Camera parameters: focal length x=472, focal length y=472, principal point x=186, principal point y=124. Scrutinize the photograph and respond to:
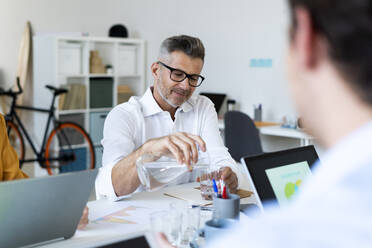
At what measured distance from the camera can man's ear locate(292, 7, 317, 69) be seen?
20.9 inches

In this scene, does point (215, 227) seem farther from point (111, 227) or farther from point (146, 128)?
point (146, 128)

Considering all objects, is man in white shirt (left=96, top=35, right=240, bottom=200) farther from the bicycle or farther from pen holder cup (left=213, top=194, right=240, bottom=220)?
the bicycle

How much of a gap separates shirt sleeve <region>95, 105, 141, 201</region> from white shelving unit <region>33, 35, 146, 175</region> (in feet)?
10.5

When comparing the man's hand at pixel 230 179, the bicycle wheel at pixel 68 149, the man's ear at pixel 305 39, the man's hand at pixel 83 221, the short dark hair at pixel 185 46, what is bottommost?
the bicycle wheel at pixel 68 149

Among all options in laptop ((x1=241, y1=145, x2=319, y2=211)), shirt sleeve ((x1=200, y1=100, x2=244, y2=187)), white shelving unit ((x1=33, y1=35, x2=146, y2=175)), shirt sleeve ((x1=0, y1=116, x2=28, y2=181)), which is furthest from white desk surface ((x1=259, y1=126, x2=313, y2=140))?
shirt sleeve ((x1=0, y1=116, x2=28, y2=181))

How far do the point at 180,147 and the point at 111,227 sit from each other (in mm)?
336

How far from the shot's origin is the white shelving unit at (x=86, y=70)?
5.14 meters

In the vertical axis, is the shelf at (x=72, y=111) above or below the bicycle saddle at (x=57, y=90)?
below

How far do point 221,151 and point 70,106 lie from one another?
3.35 m

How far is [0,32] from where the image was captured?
5953mm

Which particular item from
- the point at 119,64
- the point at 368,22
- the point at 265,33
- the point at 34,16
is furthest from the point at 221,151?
the point at 34,16

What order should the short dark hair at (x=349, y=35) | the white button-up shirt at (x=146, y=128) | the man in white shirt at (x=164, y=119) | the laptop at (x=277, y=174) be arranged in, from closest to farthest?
the short dark hair at (x=349, y=35), the laptop at (x=277, y=174), the man in white shirt at (x=164, y=119), the white button-up shirt at (x=146, y=128)

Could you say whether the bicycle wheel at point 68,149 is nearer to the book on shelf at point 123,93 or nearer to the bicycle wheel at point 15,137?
the bicycle wheel at point 15,137

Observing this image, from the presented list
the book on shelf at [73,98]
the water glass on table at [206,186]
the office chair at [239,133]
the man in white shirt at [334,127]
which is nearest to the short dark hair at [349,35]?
the man in white shirt at [334,127]
